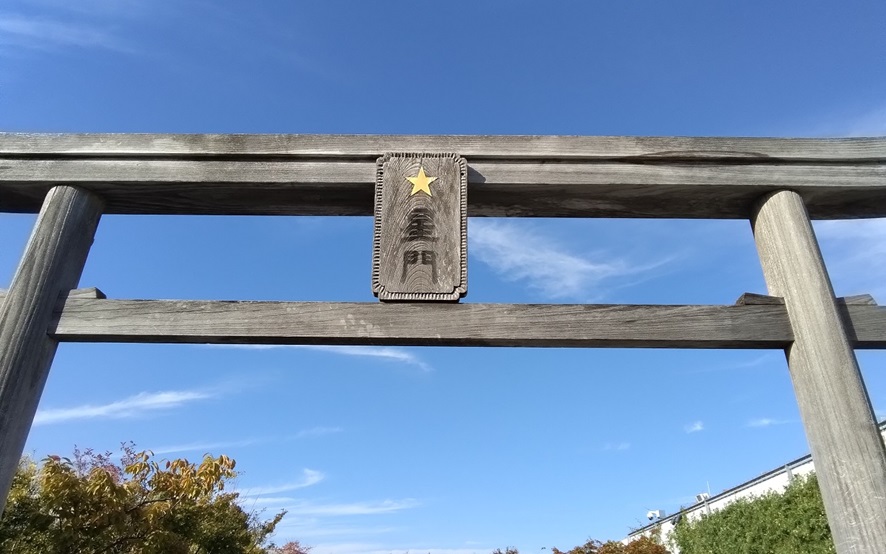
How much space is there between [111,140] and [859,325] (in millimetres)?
3217

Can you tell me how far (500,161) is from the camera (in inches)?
103

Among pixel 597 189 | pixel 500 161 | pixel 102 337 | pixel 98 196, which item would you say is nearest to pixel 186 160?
pixel 98 196

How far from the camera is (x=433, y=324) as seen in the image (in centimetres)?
226

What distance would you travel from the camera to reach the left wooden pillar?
2145 millimetres

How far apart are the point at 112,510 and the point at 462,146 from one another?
7154mm

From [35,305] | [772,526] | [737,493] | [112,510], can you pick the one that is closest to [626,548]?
[737,493]

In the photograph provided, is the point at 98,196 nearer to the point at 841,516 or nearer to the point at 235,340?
the point at 235,340

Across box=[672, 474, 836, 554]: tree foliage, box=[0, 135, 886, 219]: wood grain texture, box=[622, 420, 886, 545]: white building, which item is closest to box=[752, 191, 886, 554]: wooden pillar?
box=[0, 135, 886, 219]: wood grain texture

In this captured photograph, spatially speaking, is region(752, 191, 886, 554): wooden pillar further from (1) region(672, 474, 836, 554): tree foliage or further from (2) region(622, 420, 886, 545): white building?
(2) region(622, 420, 886, 545): white building

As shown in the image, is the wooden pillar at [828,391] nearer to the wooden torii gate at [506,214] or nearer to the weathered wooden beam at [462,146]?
the wooden torii gate at [506,214]

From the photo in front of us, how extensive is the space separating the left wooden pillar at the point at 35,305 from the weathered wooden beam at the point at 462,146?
0.27 m

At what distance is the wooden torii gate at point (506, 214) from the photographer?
218 cm

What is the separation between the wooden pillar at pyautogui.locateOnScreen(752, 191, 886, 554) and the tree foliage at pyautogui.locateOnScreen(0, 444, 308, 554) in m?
7.73

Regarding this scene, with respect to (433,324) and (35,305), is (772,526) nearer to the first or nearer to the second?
(433,324)
